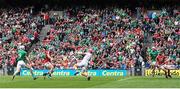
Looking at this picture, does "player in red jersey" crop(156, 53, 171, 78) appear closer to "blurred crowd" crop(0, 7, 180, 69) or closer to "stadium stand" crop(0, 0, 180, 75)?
"stadium stand" crop(0, 0, 180, 75)

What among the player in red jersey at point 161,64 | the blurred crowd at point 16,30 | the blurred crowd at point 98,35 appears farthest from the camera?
the blurred crowd at point 16,30

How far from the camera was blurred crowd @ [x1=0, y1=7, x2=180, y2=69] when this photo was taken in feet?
155

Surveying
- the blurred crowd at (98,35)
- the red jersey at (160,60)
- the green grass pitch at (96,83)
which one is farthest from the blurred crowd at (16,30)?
the green grass pitch at (96,83)

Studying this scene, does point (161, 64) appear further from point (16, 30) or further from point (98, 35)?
point (16, 30)

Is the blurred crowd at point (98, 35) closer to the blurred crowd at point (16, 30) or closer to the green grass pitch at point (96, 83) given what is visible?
the blurred crowd at point (16, 30)

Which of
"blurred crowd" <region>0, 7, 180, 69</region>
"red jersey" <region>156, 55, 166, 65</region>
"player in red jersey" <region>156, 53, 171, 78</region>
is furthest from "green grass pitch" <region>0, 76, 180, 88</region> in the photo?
"blurred crowd" <region>0, 7, 180, 69</region>

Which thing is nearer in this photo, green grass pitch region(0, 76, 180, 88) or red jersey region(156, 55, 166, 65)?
green grass pitch region(0, 76, 180, 88)

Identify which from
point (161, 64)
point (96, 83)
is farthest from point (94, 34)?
point (96, 83)

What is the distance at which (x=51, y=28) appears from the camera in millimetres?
54312

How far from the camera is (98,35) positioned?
51375 millimetres

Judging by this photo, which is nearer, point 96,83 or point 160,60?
point 96,83

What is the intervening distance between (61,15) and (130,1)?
701cm

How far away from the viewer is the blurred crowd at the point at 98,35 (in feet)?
155

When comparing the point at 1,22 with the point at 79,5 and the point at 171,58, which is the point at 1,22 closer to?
the point at 79,5
